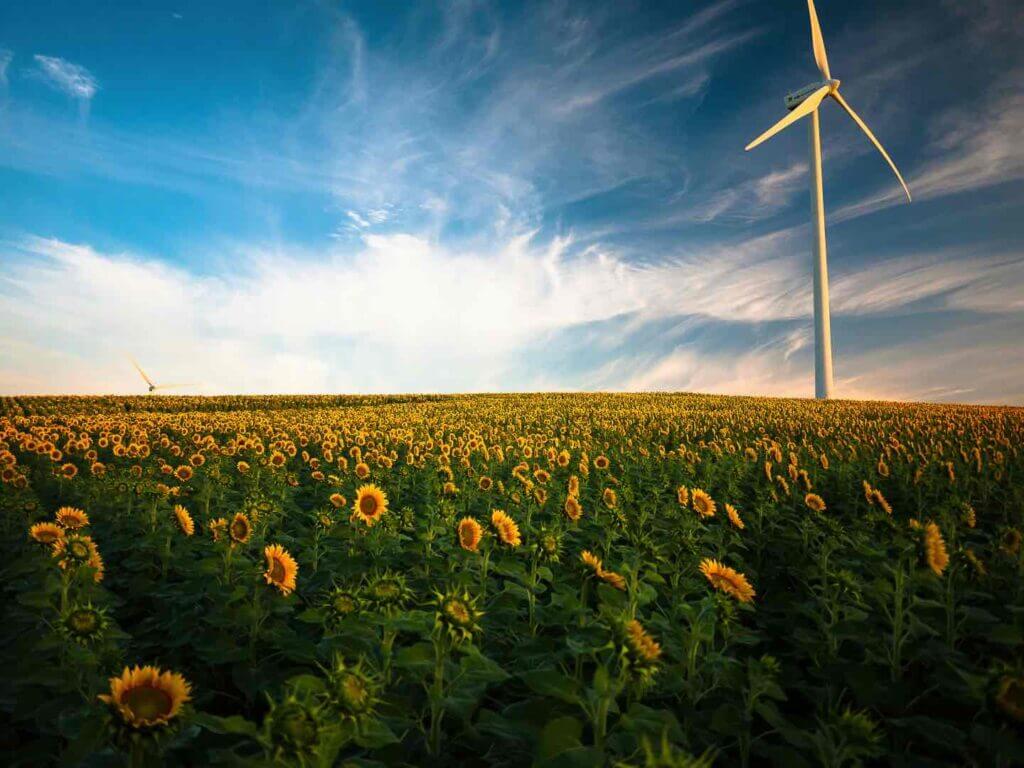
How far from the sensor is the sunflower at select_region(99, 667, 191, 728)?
6.97 ft

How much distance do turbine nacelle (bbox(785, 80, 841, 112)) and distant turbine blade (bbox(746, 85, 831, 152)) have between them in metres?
0.38

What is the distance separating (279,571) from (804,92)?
55.3 m

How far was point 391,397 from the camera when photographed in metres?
53.3

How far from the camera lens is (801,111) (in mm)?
43719

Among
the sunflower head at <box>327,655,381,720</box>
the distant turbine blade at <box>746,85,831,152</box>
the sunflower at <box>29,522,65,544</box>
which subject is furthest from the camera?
the distant turbine blade at <box>746,85,831,152</box>

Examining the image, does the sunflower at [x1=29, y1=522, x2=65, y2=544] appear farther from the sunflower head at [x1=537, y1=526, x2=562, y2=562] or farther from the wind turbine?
the wind turbine

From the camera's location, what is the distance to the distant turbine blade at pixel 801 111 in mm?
40416

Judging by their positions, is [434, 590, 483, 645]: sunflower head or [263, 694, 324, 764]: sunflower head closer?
[263, 694, 324, 764]: sunflower head

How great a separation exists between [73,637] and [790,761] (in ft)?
11.9

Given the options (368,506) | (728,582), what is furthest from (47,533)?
(728,582)

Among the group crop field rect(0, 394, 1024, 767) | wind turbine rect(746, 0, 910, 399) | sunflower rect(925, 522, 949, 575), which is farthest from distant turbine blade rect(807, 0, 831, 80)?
sunflower rect(925, 522, 949, 575)

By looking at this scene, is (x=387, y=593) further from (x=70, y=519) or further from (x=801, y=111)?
(x=801, y=111)

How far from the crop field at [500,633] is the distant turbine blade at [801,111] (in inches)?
1503

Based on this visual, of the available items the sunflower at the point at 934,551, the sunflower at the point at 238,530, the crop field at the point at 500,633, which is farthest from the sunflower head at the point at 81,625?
the sunflower at the point at 934,551
